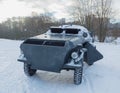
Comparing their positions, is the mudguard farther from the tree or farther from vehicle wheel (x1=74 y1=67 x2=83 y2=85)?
the tree

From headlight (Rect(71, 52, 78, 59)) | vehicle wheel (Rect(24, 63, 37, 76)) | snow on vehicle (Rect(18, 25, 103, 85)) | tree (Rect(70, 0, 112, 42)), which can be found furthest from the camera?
tree (Rect(70, 0, 112, 42))

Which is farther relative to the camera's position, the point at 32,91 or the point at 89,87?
the point at 89,87

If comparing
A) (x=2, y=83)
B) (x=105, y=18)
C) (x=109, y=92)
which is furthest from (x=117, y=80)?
(x=105, y=18)

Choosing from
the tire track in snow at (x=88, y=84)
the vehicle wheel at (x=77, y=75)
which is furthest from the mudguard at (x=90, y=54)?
the vehicle wheel at (x=77, y=75)

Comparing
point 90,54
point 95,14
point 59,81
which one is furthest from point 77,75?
point 95,14

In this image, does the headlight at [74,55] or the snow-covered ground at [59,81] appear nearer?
the snow-covered ground at [59,81]

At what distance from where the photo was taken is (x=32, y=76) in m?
5.98

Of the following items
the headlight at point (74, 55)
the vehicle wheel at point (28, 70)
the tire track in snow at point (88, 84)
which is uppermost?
the headlight at point (74, 55)

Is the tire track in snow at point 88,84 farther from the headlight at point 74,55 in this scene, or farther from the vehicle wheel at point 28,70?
the vehicle wheel at point 28,70

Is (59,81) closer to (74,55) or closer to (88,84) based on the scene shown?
(88,84)

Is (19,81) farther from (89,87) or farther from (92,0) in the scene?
(92,0)

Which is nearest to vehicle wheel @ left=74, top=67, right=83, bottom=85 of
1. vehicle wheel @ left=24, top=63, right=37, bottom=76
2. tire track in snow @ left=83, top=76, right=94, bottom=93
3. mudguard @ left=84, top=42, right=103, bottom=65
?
tire track in snow @ left=83, top=76, right=94, bottom=93

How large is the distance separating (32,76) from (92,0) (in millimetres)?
21692

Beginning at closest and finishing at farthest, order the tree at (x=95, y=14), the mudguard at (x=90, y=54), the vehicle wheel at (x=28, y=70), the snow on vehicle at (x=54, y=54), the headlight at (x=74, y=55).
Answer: the snow on vehicle at (x=54, y=54)
the headlight at (x=74, y=55)
the vehicle wheel at (x=28, y=70)
the mudguard at (x=90, y=54)
the tree at (x=95, y=14)
